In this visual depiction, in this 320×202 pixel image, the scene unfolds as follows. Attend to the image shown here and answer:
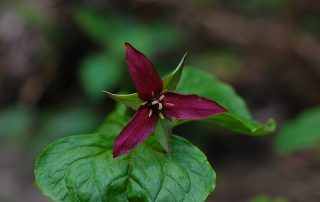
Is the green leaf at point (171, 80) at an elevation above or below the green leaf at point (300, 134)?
above

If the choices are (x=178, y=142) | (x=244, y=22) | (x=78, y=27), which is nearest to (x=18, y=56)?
(x=78, y=27)

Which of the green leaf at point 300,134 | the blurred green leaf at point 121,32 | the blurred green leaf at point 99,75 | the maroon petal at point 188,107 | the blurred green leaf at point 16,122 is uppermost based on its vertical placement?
the maroon petal at point 188,107

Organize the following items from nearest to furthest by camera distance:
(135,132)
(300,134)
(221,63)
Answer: (135,132) → (300,134) → (221,63)

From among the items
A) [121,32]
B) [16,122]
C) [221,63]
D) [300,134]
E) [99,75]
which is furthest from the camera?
[121,32]

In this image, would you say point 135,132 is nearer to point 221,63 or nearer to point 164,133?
point 164,133

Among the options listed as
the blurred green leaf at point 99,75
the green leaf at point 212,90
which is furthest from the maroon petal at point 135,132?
the blurred green leaf at point 99,75

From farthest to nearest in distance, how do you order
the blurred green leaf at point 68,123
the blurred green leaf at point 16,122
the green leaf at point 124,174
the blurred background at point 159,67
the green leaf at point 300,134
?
the blurred green leaf at point 16,122, the blurred green leaf at point 68,123, the blurred background at point 159,67, the green leaf at point 300,134, the green leaf at point 124,174

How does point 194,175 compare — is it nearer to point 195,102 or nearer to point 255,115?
point 195,102

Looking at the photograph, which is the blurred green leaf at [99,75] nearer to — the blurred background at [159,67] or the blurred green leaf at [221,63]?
the blurred background at [159,67]

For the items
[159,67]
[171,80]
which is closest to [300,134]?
[159,67]
